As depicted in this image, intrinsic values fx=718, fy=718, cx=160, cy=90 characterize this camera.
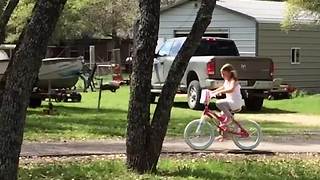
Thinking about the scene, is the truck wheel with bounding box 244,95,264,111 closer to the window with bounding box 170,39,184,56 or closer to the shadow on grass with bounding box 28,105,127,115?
the window with bounding box 170,39,184,56

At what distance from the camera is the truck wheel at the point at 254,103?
21.4 m

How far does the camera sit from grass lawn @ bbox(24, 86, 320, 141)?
13870 mm

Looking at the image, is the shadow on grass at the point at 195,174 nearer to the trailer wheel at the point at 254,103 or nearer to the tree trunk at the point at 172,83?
the tree trunk at the point at 172,83

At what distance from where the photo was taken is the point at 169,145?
12.5 m

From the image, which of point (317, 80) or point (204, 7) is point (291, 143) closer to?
point (204, 7)

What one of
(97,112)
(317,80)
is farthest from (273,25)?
(97,112)

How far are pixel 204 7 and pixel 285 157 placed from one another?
10.8 feet

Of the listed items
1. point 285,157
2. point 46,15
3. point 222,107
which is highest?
point 46,15

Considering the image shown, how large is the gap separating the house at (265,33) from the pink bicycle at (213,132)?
1586 cm

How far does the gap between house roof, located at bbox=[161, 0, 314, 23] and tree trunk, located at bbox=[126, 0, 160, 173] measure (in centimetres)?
1834

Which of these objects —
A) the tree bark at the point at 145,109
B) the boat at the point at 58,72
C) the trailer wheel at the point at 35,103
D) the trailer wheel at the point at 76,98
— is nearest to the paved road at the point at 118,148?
the tree bark at the point at 145,109

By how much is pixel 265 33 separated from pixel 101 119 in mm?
12354

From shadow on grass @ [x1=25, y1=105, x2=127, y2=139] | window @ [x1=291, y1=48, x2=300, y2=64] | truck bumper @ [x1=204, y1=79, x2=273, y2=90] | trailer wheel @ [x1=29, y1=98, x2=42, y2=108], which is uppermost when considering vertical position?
window @ [x1=291, y1=48, x2=300, y2=64]

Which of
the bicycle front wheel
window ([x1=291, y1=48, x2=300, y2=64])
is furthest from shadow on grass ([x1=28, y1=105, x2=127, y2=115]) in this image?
window ([x1=291, y1=48, x2=300, y2=64])
